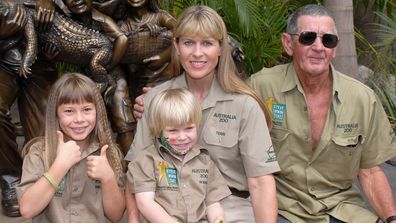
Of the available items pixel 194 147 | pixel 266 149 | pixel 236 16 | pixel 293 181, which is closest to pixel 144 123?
pixel 194 147

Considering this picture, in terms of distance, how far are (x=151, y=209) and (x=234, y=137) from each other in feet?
1.79

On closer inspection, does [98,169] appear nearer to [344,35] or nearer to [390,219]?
[390,219]

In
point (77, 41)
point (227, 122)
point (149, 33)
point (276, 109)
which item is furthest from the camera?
point (149, 33)

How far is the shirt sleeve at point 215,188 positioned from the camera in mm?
3172

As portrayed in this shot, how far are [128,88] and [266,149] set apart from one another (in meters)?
1.52

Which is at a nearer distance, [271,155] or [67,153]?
[67,153]

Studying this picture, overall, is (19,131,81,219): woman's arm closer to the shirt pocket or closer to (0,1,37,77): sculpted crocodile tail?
(0,1,37,77): sculpted crocodile tail

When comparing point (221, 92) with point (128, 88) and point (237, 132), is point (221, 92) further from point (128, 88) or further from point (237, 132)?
point (128, 88)

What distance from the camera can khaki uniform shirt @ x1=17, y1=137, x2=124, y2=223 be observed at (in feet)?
10.4

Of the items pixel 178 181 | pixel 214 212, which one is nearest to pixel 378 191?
pixel 214 212

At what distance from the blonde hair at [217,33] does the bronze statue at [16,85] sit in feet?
3.61

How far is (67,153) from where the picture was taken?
310cm

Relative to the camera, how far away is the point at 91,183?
3.31m

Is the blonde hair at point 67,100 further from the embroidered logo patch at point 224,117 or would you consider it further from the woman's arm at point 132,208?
the embroidered logo patch at point 224,117
